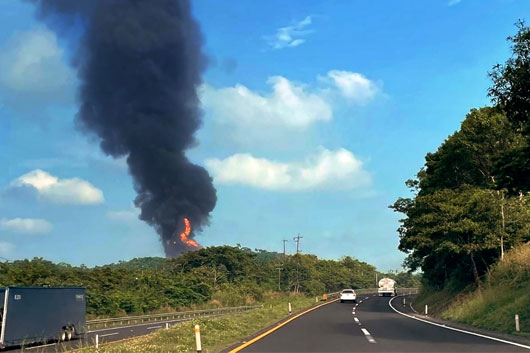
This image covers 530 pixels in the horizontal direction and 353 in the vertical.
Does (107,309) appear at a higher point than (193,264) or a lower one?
lower

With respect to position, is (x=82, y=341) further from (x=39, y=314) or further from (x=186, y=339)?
(x=186, y=339)

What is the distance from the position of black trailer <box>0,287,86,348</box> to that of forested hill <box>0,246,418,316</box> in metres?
18.0

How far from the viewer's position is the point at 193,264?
8075 cm

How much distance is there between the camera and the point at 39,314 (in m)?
21.9

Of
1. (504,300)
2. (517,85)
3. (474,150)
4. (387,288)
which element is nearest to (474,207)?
(474,150)

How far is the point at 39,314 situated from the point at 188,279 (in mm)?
44274

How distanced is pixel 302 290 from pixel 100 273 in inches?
2025

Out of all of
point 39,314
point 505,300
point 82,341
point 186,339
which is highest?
point 39,314

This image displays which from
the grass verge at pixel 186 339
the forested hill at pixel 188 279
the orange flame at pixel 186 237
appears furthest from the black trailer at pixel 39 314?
the orange flame at pixel 186 237

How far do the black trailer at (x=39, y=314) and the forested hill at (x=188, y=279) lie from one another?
1800cm

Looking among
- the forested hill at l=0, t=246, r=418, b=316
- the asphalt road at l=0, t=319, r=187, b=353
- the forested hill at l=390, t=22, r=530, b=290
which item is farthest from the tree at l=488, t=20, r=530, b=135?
the forested hill at l=0, t=246, r=418, b=316

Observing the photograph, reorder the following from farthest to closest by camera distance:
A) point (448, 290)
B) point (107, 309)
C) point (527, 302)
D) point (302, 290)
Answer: point (302, 290) → point (107, 309) → point (448, 290) → point (527, 302)

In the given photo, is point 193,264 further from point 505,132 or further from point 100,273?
point 505,132

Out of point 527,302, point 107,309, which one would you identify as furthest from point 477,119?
point 107,309
